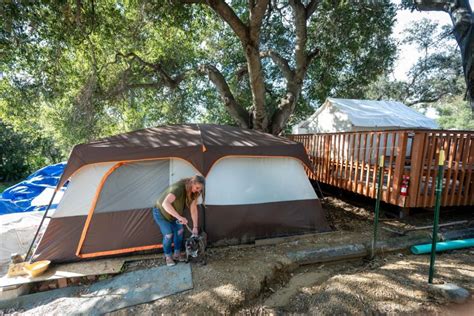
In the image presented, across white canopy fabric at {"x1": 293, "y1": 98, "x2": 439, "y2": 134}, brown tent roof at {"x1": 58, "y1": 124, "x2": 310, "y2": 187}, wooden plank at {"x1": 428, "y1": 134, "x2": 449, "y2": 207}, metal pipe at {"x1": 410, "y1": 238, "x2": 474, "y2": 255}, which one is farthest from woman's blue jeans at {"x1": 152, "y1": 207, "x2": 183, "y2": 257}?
white canopy fabric at {"x1": 293, "y1": 98, "x2": 439, "y2": 134}

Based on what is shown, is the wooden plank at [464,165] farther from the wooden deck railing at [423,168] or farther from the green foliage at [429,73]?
the green foliage at [429,73]

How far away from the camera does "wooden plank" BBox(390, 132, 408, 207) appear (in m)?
4.10

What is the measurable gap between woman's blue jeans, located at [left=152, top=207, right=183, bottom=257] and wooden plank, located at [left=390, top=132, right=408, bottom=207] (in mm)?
3796

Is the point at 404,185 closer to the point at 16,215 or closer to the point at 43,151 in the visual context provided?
the point at 16,215

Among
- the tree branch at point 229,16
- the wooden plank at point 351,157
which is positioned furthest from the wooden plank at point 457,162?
the tree branch at point 229,16

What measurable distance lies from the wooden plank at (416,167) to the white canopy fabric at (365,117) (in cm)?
570

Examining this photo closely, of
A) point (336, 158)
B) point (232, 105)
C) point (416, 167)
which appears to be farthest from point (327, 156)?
point (232, 105)

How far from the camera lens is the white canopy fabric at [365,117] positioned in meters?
9.56

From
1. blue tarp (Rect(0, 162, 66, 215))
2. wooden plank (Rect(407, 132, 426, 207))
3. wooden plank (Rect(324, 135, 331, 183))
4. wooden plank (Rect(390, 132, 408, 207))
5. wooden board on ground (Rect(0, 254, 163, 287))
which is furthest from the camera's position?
wooden plank (Rect(324, 135, 331, 183))

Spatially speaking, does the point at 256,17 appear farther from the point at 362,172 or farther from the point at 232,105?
the point at 362,172

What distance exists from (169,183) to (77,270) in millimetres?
1636

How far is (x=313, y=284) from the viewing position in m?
2.89

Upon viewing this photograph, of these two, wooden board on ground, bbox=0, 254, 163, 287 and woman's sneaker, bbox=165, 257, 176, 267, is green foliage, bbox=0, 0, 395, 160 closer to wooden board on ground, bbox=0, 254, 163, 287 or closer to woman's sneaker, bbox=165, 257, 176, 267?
wooden board on ground, bbox=0, 254, 163, 287

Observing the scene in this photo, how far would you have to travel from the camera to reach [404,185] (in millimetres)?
4141
